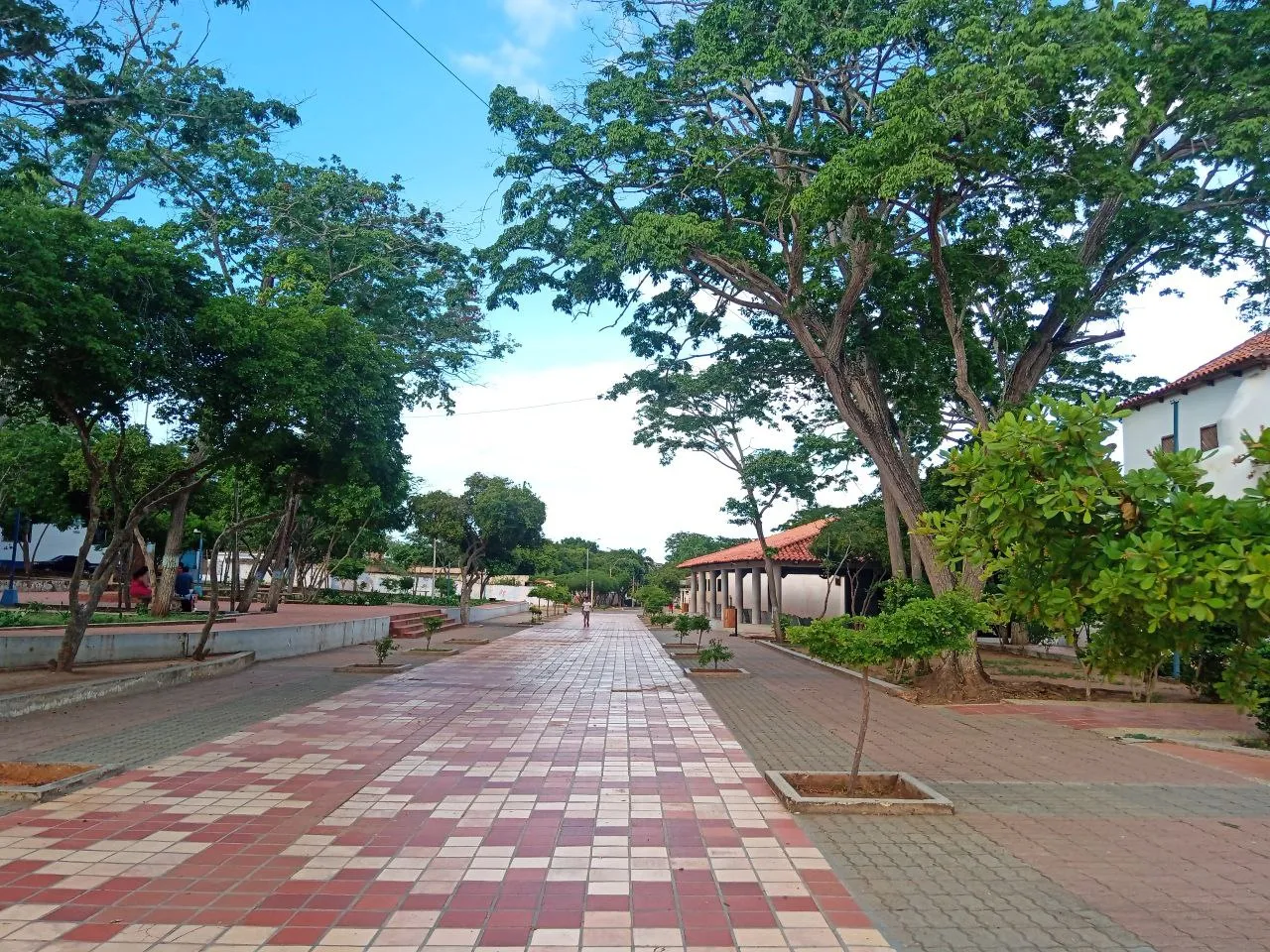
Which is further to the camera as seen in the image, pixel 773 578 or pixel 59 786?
pixel 773 578

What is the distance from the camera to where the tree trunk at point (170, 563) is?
1989cm

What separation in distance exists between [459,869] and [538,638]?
2223 centimetres

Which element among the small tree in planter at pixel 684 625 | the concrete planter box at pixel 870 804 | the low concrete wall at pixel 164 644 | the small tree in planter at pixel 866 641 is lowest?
the concrete planter box at pixel 870 804

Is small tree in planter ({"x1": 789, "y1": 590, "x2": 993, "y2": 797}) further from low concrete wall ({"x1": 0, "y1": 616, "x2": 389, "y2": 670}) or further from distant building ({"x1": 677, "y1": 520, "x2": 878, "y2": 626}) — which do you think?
distant building ({"x1": 677, "y1": 520, "x2": 878, "y2": 626})

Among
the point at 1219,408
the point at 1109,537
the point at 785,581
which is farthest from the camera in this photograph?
the point at 785,581

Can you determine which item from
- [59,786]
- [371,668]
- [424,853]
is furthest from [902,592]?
[59,786]

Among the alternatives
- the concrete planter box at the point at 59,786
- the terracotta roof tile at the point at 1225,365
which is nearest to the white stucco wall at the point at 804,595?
the terracotta roof tile at the point at 1225,365

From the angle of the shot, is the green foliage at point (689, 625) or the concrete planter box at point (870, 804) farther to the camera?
the green foliage at point (689, 625)

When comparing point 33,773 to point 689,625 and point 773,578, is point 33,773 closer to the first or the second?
A: point 689,625

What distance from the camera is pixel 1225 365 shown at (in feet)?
53.0

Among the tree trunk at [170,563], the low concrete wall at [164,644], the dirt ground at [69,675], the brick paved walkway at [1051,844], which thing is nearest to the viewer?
the brick paved walkway at [1051,844]

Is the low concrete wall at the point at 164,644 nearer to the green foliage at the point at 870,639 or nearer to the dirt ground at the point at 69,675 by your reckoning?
the dirt ground at the point at 69,675

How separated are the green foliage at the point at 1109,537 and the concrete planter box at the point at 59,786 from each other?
20.3ft

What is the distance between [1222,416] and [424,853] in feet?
54.8
